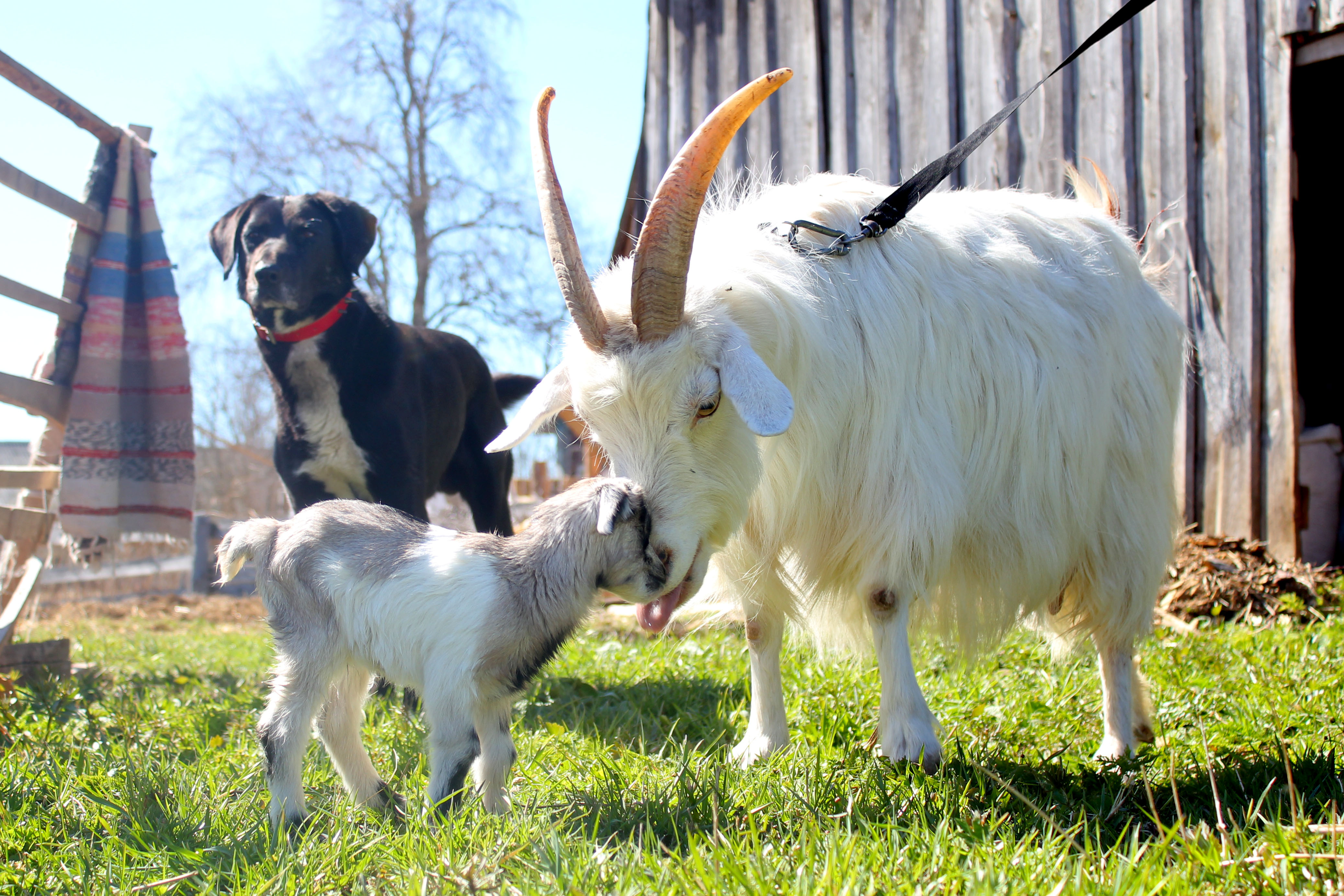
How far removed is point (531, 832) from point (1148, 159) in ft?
18.7

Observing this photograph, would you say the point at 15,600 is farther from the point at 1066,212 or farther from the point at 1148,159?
the point at 1148,159

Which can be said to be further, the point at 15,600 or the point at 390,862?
the point at 15,600

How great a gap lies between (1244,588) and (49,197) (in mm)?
6234

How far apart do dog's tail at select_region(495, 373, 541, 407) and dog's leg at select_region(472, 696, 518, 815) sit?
3504 millimetres

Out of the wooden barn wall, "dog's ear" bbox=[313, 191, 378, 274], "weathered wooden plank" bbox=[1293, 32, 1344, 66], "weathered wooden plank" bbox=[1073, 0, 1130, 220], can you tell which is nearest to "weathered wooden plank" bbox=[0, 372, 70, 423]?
"dog's ear" bbox=[313, 191, 378, 274]

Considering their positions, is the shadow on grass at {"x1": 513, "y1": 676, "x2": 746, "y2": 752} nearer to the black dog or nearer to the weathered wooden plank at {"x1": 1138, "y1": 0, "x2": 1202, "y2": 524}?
the black dog

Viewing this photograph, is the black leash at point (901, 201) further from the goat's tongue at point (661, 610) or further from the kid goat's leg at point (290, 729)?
the kid goat's leg at point (290, 729)

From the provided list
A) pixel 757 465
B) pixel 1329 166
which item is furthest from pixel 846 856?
pixel 1329 166

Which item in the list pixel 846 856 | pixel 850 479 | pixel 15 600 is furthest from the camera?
pixel 15 600

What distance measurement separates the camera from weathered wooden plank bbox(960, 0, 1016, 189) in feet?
21.2

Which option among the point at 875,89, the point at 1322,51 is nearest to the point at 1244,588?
the point at 1322,51

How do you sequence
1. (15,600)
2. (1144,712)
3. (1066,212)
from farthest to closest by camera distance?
(15,600), (1066,212), (1144,712)

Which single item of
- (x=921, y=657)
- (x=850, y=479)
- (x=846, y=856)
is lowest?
(x=921, y=657)

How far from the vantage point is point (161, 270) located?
16.3 feet
